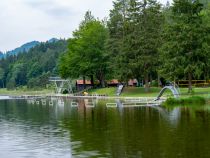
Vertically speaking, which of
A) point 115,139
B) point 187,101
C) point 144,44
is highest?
point 144,44

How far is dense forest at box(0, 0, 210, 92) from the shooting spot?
6312cm

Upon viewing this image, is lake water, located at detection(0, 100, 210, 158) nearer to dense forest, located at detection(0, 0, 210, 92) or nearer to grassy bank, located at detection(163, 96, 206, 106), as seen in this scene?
grassy bank, located at detection(163, 96, 206, 106)

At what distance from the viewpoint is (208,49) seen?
209 feet

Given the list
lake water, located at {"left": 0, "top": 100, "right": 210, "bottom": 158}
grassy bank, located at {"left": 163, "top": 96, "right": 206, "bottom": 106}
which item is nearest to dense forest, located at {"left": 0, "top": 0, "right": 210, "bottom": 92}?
grassy bank, located at {"left": 163, "top": 96, "right": 206, "bottom": 106}

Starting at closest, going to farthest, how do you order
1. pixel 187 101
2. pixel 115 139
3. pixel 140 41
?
1. pixel 115 139
2. pixel 187 101
3. pixel 140 41

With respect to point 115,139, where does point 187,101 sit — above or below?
above

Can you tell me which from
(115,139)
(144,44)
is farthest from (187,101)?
(144,44)

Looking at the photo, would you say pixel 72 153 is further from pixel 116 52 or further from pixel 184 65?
pixel 116 52

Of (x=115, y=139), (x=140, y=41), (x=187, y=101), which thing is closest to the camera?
(x=115, y=139)

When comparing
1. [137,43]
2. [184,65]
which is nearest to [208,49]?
[184,65]

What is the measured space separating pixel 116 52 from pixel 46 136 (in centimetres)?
6148

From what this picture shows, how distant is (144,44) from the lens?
3051 inches

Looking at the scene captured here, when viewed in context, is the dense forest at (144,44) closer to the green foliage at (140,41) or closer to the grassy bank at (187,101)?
the green foliage at (140,41)

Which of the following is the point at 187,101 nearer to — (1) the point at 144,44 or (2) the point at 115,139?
(2) the point at 115,139
